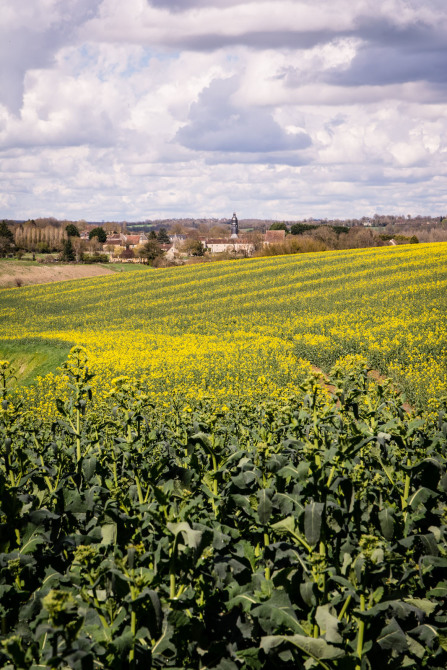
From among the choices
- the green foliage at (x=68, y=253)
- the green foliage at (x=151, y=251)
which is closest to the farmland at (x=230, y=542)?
the green foliage at (x=151, y=251)

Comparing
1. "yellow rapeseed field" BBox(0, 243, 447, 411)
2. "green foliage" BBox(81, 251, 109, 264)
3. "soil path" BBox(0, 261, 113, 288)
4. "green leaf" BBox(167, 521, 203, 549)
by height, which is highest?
"green foliage" BBox(81, 251, 109, 264)

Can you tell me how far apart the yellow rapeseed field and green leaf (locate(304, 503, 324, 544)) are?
10.2 feet

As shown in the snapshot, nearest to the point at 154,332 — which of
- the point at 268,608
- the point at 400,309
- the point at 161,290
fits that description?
the point at 400,309

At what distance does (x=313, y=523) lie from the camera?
161 inches

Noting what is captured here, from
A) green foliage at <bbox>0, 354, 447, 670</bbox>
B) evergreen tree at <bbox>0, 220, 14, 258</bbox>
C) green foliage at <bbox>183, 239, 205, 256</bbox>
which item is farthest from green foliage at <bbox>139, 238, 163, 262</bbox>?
green foliage at <bbox>0, 354, 447, 670</bbox>

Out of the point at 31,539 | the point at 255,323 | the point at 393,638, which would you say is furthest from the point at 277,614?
the point at 255,323

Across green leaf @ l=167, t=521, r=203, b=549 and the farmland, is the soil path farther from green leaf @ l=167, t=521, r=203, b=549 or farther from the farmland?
green leaf @ l=167, t=521, r=203, b=549

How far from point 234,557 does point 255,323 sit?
87.2 ft

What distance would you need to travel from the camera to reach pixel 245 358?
2353cm

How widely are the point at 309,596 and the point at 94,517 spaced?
96.9 inches

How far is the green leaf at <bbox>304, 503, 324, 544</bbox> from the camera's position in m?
4.07

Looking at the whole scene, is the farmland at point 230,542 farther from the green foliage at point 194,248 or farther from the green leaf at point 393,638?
the green foliage at point 194,248

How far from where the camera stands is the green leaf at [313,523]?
13.4 ft

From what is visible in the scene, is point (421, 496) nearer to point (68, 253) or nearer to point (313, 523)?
point (313, 523)
